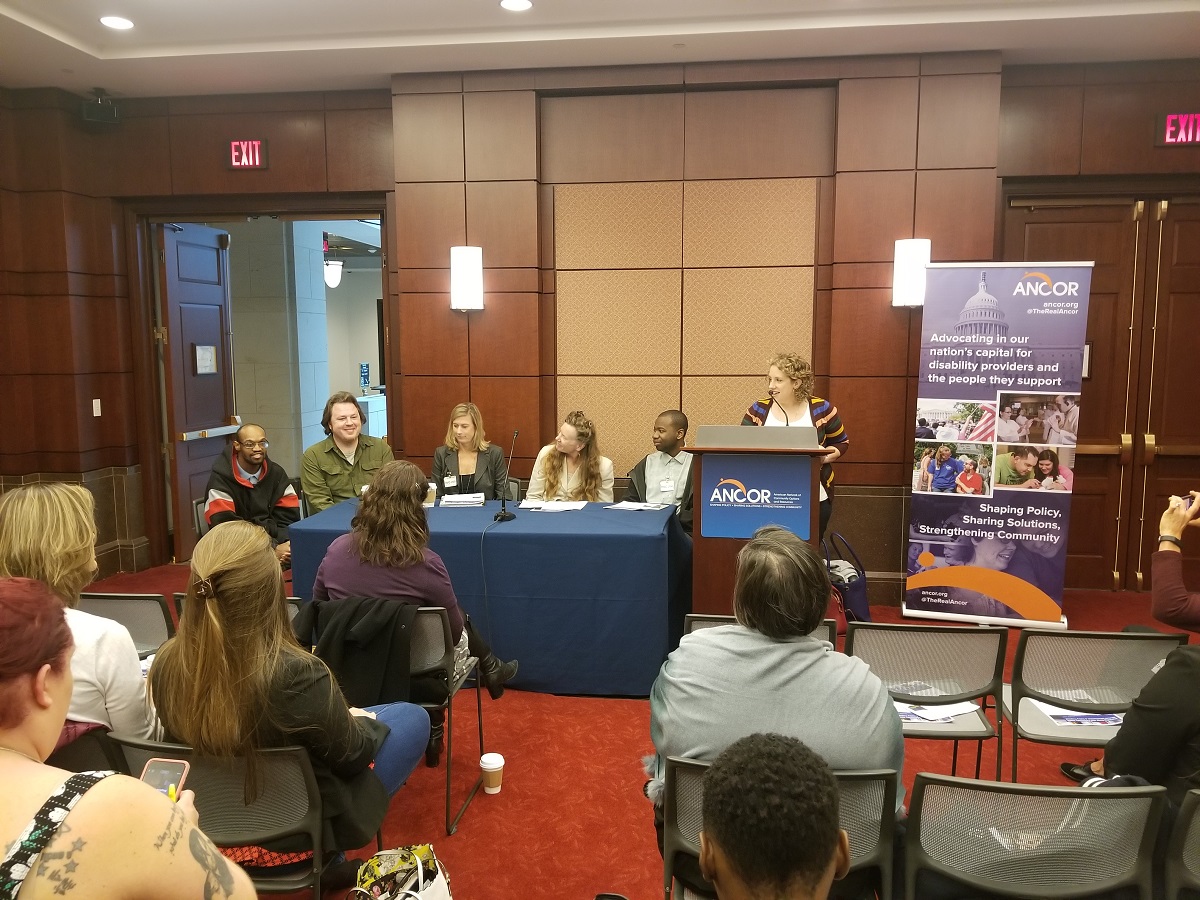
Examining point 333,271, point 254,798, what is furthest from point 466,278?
point 333,271

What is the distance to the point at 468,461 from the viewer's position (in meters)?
5.21

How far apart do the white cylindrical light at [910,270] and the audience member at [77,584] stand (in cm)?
441

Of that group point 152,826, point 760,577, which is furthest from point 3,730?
point 760,577

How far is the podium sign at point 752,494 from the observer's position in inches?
147

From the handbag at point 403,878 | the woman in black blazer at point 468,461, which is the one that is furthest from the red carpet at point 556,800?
the woman in black blazer at point 468,461

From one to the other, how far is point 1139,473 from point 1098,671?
3.59 m

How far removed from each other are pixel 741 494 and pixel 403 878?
2207mm

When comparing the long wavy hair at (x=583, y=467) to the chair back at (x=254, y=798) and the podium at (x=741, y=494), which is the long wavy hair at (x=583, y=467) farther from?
the chair back at (x=254, y=798)

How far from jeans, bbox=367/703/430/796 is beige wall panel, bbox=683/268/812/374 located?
3.60 meters

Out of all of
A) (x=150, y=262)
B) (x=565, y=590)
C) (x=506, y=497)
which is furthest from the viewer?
(x=150, y=262)

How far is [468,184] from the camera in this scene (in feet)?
18.4

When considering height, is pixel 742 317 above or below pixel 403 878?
above

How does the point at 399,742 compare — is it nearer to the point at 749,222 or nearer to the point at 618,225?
the point at 618,225

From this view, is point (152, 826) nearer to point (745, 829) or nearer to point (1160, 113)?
point (745, 829)
